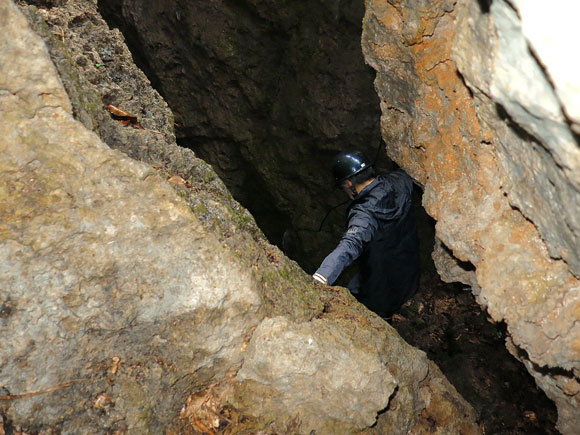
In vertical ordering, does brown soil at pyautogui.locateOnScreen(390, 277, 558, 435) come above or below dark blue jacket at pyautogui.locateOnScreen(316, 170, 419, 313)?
below

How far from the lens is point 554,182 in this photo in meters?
1.88

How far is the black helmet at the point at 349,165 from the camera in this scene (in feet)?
12.6

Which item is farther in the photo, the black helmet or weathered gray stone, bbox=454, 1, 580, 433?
the black helmet

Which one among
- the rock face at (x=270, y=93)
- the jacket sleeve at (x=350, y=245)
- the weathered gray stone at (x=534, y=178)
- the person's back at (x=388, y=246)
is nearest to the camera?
the weathered gray stone at (x=534, y=178)

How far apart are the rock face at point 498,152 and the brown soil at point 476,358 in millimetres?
897

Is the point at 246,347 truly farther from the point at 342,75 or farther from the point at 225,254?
the point at 342,75

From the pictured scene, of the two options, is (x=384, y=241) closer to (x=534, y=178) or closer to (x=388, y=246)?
(x=388, y=246)

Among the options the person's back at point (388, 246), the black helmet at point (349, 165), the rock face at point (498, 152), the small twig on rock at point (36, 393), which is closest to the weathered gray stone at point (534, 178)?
the rock face at point (498, 152)

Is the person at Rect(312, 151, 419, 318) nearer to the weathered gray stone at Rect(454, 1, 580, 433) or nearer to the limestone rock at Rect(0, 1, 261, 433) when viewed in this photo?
the weathered gray stone at Rect(454, 1, 580, 433)

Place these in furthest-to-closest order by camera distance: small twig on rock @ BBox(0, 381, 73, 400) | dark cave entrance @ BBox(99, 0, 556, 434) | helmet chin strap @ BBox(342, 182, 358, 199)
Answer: dark cave entrance @ BBox(99, 0, 556, 434)
helmet chin strap @ BBox(342, 182, 358, 199)
small twig on rock @ BBox(0, 381, 73, 400)

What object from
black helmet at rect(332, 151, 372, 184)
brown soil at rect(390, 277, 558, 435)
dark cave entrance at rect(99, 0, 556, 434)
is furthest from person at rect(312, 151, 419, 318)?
dark cave entrance at rect(99, 0, 556, 434)

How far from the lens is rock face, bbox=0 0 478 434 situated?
194 centimetres

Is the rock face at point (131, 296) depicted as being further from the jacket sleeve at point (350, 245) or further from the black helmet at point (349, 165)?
the black helmet at point (349, 165)

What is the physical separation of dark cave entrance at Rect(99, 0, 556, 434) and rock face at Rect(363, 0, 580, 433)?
1.82m
